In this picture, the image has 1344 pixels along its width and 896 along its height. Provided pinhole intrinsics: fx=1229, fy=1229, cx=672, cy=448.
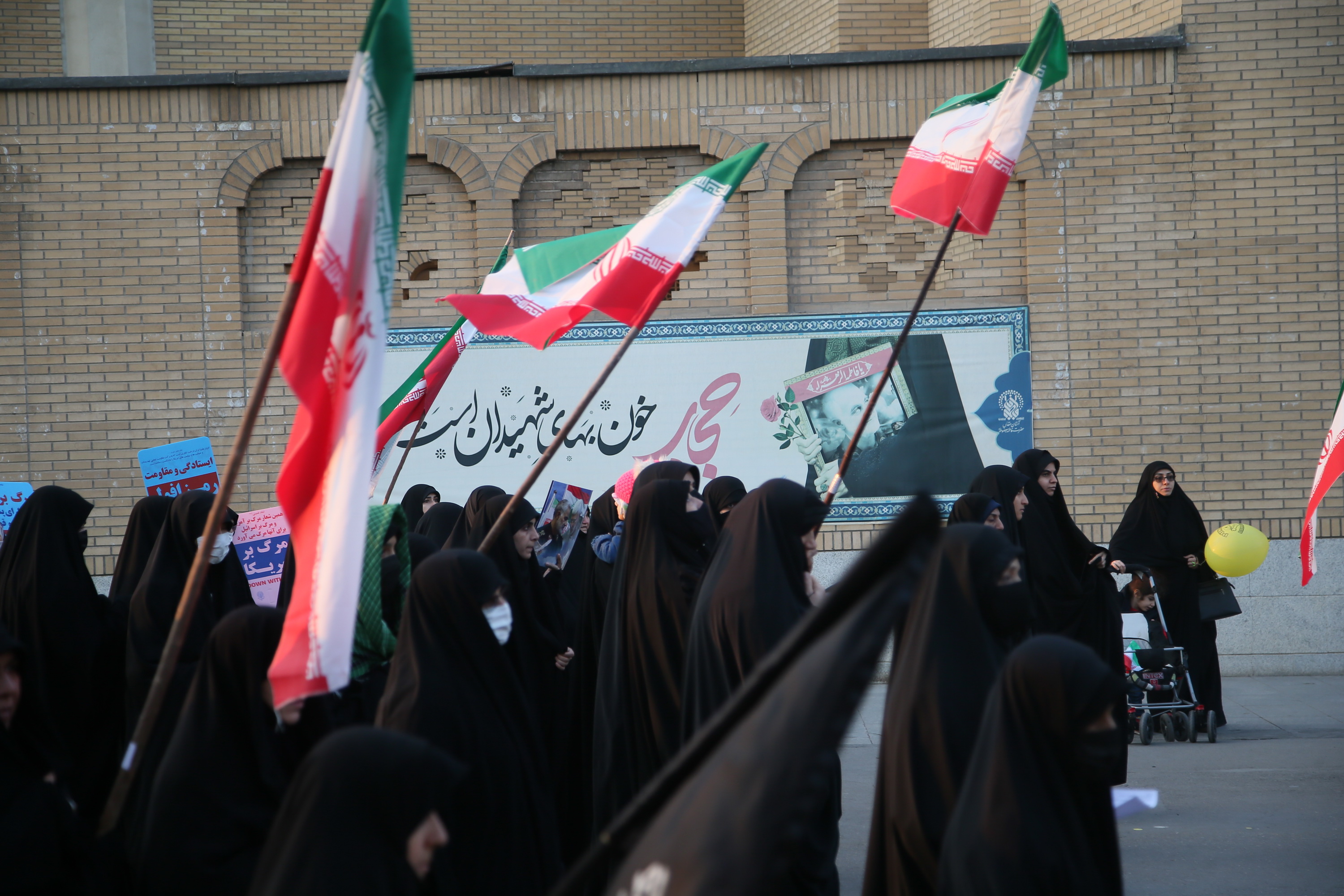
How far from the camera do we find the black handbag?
7281 mm

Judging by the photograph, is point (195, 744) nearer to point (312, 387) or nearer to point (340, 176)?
point (312, 387)

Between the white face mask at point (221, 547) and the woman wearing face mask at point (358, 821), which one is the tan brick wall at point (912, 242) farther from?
the woman wearing face mask at point (358, 821)

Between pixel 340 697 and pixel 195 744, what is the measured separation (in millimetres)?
1241

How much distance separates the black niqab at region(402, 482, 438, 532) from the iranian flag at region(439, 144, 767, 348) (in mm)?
2390

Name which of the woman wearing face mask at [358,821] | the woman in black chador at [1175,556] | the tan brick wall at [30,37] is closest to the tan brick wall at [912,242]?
the woman in black chador at [1175,556]


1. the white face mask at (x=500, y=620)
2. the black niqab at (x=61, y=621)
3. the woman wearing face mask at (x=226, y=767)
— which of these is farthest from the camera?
the black niqab at (x=61, y=621)

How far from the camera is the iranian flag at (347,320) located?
240 centimetres

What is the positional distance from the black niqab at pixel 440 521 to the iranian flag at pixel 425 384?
43 cm

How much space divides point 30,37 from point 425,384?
7.30m

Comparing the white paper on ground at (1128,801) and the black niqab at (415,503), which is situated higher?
the black niqab at (415,503)

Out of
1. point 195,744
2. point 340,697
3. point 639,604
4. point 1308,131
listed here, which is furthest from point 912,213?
point 1308,131

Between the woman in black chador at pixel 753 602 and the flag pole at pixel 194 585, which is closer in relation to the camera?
the flag pole at pixel 194 585

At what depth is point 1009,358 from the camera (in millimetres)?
8891

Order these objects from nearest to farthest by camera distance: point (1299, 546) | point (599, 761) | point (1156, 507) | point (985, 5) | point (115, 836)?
point (115, 836), point (599, 761), point (1156, 507), point (1299, 546), point (985, 5)
